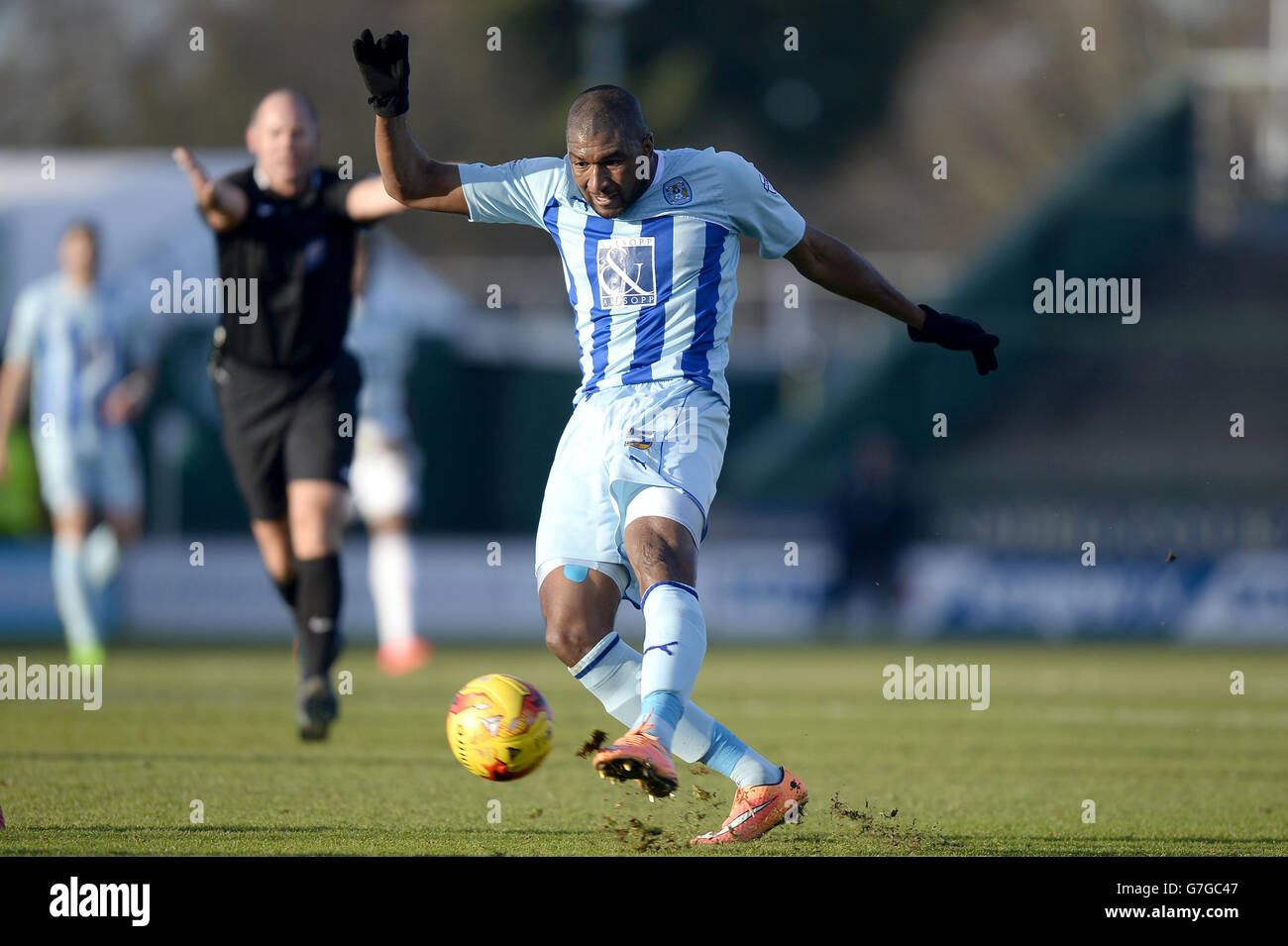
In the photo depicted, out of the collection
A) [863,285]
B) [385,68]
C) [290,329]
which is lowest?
[863,285]

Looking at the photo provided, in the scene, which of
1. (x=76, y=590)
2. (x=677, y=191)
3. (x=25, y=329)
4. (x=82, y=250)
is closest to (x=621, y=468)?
(x=677, y=191)

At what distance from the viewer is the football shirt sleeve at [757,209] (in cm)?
589

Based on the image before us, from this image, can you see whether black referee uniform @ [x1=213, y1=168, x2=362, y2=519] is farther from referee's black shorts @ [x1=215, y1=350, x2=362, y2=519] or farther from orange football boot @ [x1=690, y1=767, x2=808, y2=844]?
orange football boot @ [x1=690, y1=767, x2=808, y2=844]

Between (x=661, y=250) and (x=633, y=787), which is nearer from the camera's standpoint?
(x=661, y=250)

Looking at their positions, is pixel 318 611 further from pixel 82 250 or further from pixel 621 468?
pixel 82 250

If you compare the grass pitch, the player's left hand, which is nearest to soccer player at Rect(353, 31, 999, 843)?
the grass pitch

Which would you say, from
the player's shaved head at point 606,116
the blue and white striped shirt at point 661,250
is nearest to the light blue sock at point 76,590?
the blue and white striped shirt at point 661,250

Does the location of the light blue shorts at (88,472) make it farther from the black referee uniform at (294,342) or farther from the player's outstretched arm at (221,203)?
the player's outstretched arm at (221,203)

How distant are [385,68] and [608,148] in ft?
2.38

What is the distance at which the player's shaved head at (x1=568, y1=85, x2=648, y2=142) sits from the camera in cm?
559

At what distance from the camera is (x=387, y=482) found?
46.4ft

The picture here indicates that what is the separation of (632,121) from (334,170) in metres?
3.37

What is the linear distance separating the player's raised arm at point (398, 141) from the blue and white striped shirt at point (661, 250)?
0.09 meters
